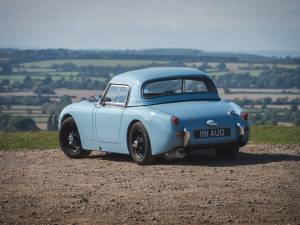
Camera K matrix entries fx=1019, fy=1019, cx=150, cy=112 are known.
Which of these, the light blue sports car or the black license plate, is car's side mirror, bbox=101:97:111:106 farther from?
the black license plate

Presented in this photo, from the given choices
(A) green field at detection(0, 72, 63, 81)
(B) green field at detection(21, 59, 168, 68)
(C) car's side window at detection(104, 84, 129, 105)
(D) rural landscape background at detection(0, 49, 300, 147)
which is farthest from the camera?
(B) green field at detection(21, 59, 168, 68)

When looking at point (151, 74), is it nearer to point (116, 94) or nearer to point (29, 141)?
point (116, 94)

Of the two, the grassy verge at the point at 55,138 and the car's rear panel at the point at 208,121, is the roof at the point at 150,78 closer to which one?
the car's rear panel at the point at 208,121

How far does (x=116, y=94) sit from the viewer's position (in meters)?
16.9

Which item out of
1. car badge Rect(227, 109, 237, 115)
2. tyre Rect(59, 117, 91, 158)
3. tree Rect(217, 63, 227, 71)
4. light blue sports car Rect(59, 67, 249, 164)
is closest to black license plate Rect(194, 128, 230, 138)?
light blue sports car Rect(59, 67, 249, 164)

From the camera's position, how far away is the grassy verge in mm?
20359

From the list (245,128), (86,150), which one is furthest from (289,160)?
(86,150)

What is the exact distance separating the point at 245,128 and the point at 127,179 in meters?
2.81

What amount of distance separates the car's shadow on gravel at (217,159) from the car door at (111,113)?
469 mm

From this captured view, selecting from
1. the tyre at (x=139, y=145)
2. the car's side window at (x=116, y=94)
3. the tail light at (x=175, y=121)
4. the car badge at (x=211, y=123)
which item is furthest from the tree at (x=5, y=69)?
the tail light at (x=175, y=121)

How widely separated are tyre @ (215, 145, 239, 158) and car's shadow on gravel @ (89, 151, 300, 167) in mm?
97

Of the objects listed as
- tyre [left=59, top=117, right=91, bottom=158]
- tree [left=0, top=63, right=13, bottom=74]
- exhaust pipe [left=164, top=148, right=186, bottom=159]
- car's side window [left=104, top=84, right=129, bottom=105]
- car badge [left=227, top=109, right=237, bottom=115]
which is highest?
car's side window [left=104, top=84, right=129, bottom=105]

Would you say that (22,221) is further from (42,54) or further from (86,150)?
(42,54)

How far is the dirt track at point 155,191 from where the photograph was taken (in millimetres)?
10906
